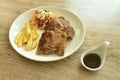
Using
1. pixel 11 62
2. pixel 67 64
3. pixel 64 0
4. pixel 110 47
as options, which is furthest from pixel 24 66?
pixel 64 0

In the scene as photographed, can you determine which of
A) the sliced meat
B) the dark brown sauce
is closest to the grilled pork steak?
the sliced meat

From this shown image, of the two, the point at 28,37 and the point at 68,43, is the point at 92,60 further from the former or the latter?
the point at 28,37

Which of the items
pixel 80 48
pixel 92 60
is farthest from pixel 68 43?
pixel 92 60

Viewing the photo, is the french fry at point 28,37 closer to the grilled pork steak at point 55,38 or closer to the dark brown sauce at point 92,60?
the grilled pork steak at point 55,38

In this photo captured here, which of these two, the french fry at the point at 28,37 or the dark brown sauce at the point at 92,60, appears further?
the french fry at the point at 28,37

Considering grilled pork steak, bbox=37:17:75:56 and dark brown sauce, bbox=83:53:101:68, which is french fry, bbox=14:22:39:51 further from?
dark brown sauce, bbox=83:53:101:68

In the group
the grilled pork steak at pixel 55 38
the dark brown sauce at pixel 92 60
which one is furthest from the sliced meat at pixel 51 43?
the dark brown sauce at pixel 92 60
